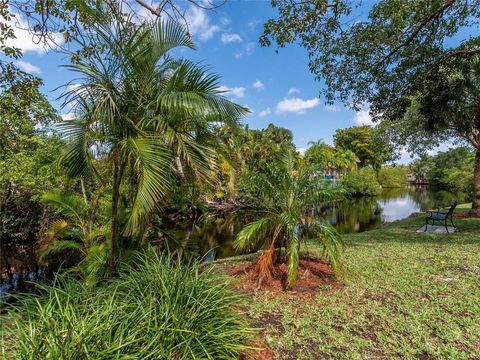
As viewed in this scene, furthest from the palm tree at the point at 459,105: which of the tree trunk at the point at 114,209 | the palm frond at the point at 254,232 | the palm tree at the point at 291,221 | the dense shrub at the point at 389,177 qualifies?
the dense shrub at the point at 389,177

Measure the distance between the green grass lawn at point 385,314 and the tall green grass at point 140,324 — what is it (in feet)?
2.31

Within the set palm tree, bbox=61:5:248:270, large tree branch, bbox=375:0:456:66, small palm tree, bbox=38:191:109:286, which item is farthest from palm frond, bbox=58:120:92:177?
large tree branch, bbox=375:0:456:66

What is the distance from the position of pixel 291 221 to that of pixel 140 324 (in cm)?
272

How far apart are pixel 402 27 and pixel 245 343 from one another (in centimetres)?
687

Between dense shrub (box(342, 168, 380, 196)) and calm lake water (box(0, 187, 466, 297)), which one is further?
dense shrub (box(342, 168, 380, 196))

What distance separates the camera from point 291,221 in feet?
14.8

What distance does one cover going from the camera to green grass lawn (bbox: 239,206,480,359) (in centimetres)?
288

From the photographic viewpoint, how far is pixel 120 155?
3.87 metres

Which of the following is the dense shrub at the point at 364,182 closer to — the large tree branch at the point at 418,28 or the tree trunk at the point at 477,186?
the tree trunk at the point at 477,186

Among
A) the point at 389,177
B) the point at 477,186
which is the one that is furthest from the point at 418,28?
the point at 389,177

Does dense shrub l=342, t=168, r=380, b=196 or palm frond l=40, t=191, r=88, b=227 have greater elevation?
dense shrub l=342, t=168, r=380, b=196

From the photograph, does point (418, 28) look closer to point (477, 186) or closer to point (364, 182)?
point (477, 186)

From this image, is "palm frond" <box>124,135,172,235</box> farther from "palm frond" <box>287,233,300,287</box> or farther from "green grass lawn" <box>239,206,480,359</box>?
"palm frond" <box>287,233,300,287</box>

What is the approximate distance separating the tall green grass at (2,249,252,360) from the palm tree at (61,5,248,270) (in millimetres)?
980
